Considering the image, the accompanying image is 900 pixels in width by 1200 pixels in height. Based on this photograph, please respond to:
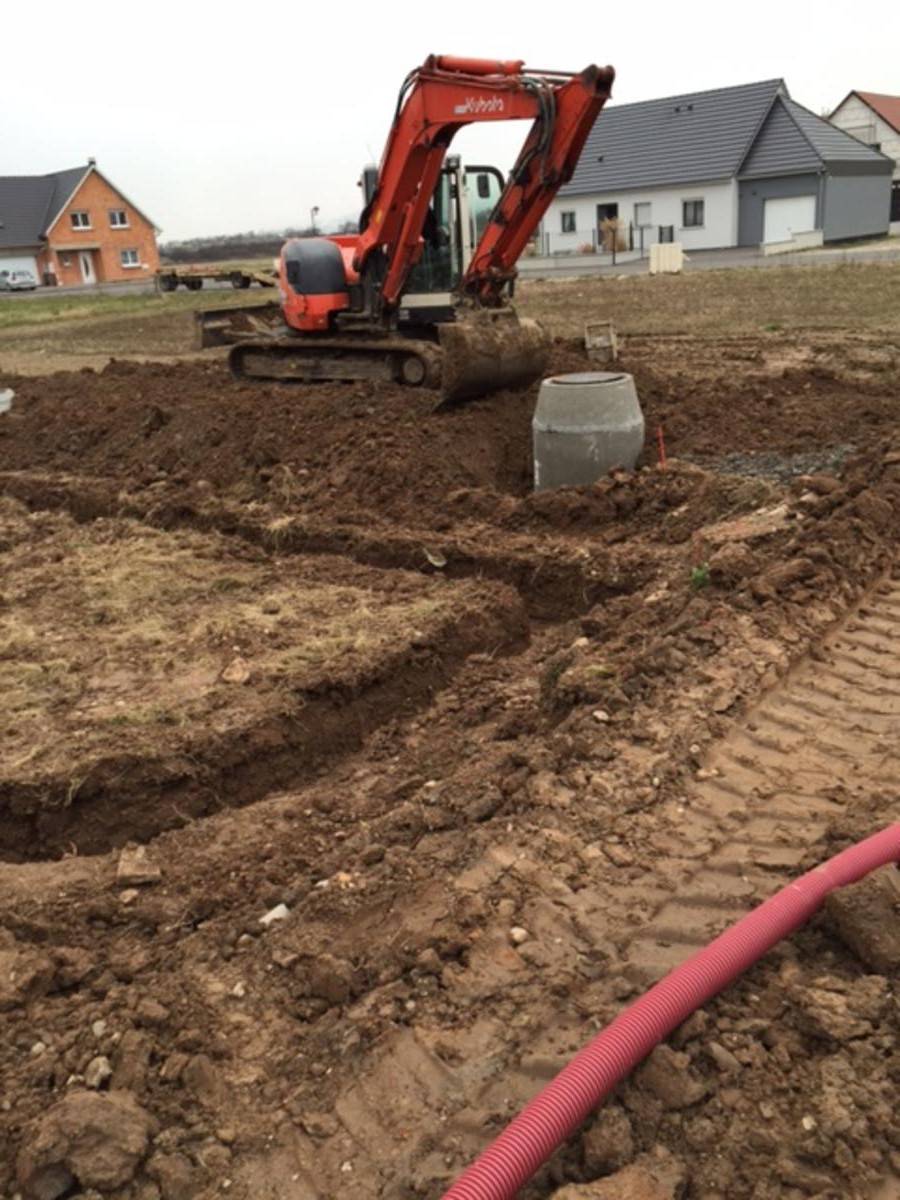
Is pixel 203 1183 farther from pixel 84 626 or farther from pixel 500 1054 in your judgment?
pixel 84 626

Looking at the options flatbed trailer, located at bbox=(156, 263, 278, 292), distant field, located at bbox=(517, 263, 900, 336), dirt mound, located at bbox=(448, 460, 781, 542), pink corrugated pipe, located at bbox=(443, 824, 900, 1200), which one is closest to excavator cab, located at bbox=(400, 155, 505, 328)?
flatbed trailer, located at bbox=(156, 263, 278, 292)

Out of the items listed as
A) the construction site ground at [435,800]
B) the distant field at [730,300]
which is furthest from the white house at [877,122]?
the construction site ground at [435,800]

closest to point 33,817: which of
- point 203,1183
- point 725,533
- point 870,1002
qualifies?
point 203,1183

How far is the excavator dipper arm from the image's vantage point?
31.0 ft

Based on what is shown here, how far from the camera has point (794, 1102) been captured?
2.54m

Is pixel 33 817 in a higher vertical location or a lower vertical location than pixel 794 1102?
lower

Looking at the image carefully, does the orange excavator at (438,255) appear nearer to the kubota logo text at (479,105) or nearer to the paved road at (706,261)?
the kubota logo text at (479,105)

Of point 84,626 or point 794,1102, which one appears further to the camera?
point 84,626

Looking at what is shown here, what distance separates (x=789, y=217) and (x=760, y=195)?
1.53 m

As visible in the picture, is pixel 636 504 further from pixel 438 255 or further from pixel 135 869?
pixel 438 255

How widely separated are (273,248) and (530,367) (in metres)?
62.7

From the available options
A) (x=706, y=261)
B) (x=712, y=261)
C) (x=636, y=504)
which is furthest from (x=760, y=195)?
(x=636, y=504)

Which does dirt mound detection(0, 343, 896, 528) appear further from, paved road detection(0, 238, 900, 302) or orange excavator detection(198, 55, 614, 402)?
paved road detection(0, 238, 900, 302)

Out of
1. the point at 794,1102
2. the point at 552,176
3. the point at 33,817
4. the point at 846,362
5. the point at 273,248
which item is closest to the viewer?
the point at 794,1102
